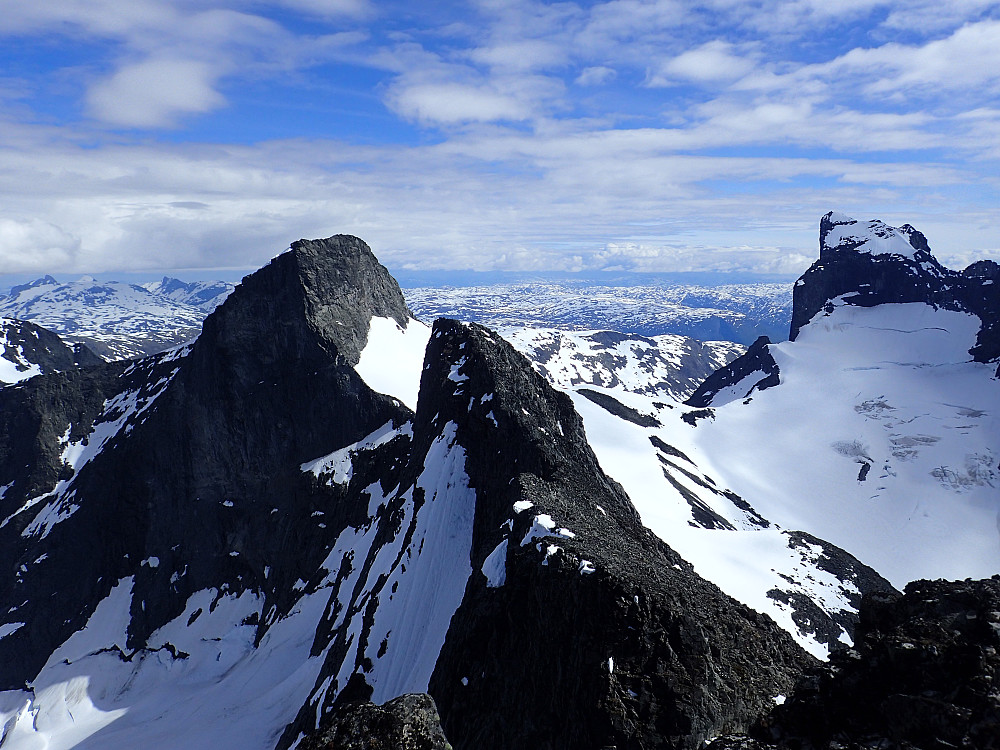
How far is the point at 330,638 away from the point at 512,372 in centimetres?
3697

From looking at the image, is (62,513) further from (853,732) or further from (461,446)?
(853,732)

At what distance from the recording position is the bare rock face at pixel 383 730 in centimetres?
1246

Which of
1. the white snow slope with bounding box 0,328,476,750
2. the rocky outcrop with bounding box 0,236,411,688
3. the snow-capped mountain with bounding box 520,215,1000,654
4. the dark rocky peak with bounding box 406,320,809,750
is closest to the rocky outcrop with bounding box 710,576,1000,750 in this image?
the dark rocky peak with bounding box 406,320,809,750

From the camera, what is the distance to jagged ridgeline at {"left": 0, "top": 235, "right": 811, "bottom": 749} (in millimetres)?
28469

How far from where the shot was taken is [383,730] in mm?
12773

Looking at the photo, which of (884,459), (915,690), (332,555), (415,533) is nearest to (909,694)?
(915,690)

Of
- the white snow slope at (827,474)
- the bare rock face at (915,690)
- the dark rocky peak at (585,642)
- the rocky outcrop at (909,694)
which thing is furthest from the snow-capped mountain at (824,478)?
the rocky outcrop at (909,694)

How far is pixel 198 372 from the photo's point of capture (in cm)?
10431

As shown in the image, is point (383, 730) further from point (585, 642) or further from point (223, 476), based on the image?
point (223, 476)

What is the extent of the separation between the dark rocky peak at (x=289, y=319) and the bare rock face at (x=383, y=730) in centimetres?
8812

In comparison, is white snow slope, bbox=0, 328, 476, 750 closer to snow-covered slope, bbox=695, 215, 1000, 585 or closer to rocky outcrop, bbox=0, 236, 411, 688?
rocky outcrop, bbox=0, 236, 411, 688

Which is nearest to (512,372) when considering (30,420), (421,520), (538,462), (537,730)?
(538,462)

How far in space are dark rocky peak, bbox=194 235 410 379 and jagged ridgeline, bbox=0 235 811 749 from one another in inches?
16.2

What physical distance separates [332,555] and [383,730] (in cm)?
7294
